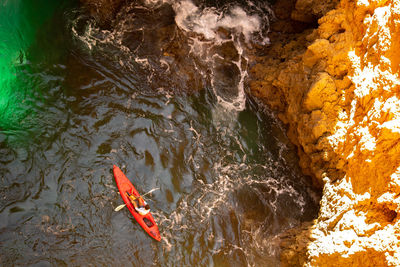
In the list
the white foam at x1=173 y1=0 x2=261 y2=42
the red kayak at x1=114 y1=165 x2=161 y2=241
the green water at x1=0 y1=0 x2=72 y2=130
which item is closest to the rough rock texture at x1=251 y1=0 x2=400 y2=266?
the white foam at x1=173 y1=0 x2=261 y2=42

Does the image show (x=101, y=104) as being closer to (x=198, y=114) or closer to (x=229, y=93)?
(x=198, y=114)

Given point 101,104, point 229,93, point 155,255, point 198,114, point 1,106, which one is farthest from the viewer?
point 229,93

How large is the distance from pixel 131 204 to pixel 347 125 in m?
4.36

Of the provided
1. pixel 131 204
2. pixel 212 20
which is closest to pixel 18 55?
pixel 131 204

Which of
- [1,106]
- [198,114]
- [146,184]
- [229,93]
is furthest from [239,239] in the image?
[1,106]

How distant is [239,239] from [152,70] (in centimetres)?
424

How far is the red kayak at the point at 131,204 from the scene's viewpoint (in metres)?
6.08

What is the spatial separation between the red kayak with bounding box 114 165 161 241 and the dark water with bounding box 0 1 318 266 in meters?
0.12

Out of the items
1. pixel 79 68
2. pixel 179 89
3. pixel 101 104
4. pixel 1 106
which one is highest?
pixel 179 89

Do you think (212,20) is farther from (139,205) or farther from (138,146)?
(139,205)

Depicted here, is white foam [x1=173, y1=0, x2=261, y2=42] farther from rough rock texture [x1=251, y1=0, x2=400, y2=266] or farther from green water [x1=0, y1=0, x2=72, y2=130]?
green water [x1=0, y1=0, x2=72, y2=130]

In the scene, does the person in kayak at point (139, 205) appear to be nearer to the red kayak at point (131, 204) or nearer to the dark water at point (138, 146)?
the red kayak at point (131, 204)

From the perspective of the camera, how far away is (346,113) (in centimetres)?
629

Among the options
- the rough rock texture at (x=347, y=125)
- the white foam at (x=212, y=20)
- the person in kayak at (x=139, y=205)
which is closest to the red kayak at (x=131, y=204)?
the person in kayak at (x=139, y=205)
